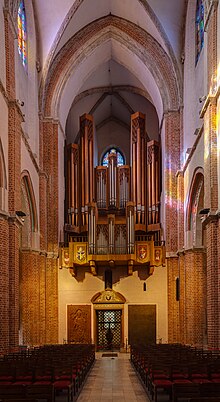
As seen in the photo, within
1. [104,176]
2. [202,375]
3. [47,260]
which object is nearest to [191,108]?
[104,176]

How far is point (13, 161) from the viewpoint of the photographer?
68.6ft

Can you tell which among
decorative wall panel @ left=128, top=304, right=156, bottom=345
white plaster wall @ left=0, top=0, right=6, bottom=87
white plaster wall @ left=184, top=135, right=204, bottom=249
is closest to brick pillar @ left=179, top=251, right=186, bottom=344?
white plaster wall @ left=184, top=135, right=204, bottom=249

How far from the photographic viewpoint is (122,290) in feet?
104

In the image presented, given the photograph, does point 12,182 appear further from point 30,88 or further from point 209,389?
point 209,389

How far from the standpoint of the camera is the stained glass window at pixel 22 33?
2570 centimetres

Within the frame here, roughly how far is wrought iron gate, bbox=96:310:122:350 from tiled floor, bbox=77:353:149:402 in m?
7.04

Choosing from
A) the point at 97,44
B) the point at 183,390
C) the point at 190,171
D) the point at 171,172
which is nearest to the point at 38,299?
the point at 171,172

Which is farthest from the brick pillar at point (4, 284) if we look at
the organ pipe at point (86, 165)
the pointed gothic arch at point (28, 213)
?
the organ pipe at point (86, 165)

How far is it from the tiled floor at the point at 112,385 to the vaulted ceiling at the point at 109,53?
13848 millimetres

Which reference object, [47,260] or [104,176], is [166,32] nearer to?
[104,176]

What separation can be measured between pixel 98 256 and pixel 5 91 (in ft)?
40.1

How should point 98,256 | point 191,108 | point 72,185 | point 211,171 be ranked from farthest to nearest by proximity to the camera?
point 72,185 < point 98,256 < point 191,108 < point 211,171

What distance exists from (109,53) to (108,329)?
14114mm

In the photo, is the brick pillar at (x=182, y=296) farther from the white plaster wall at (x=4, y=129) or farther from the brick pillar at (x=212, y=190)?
the white plaster wall at (x=4, y=129)
